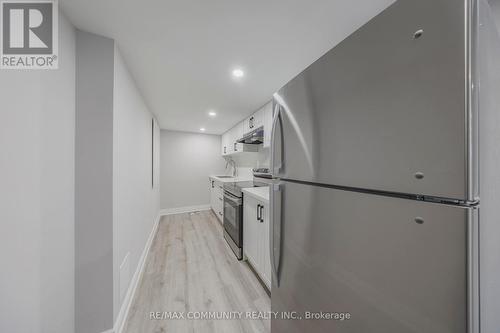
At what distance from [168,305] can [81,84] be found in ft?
6.26

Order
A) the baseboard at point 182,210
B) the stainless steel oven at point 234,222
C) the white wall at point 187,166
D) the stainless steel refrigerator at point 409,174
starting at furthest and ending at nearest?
the white wall at point 187,166
the baseboard at point 182,210
the stainless steel oven at point 234,222
the stainless steel refrigerator at point 409,174

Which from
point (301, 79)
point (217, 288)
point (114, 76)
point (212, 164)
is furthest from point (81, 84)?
point (212, 164)

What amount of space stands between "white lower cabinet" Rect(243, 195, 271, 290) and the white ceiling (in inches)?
53.1

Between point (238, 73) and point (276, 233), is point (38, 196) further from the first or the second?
point (238, 73)

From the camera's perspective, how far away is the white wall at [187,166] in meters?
4.33

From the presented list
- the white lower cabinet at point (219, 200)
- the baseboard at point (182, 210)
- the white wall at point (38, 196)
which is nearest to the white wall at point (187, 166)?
the baseboard at point (182, 210)

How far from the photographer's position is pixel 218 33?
1157 millimetres

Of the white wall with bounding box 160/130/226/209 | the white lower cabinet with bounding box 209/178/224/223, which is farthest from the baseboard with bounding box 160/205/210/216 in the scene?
the white lower cabinet with bounding box 209/178/224/223

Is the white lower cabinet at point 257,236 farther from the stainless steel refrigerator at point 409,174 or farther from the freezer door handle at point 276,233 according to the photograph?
the stainless steel refrigerator at point 409,174

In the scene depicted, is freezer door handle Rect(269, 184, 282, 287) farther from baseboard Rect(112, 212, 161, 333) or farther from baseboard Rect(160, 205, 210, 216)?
baseboard Rect(160, 205, 210, 216)

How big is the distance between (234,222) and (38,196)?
1.83 metres

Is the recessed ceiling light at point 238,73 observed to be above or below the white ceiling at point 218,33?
above

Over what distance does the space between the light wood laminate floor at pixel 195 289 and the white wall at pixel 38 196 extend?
55 centimetres

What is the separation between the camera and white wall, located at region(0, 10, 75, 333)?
729 millimetres
